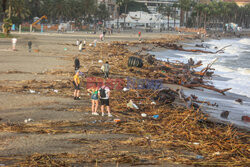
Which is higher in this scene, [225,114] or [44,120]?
[44,120]

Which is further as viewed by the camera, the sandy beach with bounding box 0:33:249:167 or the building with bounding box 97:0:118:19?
the building with bounding box 97:0:118:19

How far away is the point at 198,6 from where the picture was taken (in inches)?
6486

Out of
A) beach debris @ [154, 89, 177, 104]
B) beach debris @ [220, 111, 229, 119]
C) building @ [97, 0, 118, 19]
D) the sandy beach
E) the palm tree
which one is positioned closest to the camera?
the sandy beach

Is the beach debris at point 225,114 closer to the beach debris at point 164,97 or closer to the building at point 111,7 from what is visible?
the beach debris at point 164,97

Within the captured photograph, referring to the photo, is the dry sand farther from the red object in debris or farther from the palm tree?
the palm tree

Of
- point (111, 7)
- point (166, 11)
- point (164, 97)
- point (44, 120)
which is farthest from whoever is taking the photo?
point (111, 7)

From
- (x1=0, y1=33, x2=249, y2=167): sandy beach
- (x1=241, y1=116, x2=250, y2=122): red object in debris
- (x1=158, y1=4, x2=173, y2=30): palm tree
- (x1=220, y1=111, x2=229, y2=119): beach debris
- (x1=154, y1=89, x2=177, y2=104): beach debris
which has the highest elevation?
(x1=158, y1=4, x2=173, y2=30): palm tree

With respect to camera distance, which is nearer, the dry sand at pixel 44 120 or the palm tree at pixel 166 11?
the dry sand at pixel 44 120

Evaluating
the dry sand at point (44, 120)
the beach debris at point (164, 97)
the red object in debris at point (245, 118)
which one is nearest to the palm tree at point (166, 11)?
the beach debris at point (164, 97)

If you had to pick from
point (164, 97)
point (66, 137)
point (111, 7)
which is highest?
point (111, 7)

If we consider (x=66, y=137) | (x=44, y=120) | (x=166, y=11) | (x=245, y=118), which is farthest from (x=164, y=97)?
(x=166, y=11)

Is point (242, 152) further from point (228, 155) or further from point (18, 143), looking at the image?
point (18, 143)

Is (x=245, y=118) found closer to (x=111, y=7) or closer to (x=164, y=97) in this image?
(x=164, y=97)

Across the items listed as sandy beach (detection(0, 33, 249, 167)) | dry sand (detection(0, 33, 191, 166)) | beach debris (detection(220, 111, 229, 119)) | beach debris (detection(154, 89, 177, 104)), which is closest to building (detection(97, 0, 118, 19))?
dry sand (detection(0, 33, 191, 166))
